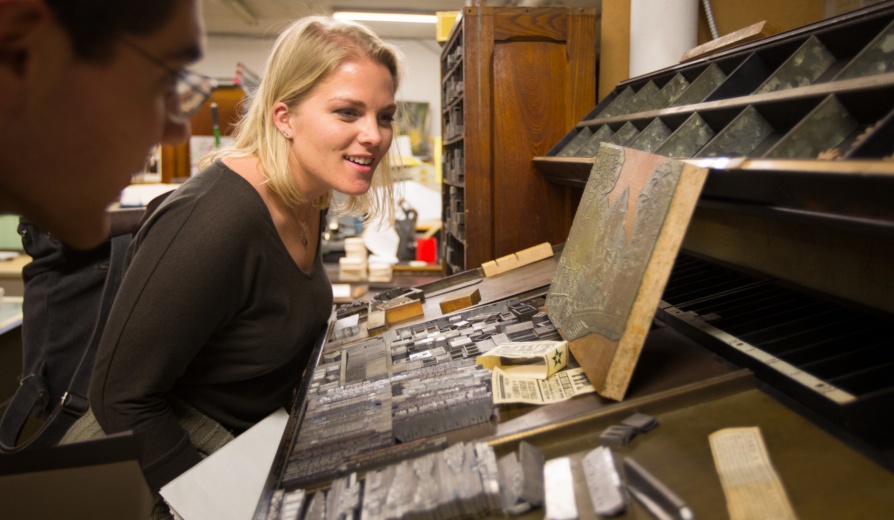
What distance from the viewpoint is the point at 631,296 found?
40.6 inches

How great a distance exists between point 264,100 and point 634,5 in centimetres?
203

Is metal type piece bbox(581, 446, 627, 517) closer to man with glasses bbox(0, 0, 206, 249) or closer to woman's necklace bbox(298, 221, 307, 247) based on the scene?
man with glasses bbox(0, 0, 206, 249)

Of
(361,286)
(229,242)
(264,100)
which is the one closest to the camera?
(229,242)

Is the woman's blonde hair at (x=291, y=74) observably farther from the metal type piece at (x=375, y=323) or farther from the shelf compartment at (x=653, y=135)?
the shelf compartment at (x=653, y=135)

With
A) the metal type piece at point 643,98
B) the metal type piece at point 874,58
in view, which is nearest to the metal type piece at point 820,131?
the metal type piece at point 874,58

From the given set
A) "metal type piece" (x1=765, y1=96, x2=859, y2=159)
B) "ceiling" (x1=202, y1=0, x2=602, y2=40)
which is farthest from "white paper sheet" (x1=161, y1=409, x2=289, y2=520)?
"ceiling" (x1=202, y1=0, x2=602, y2=40)

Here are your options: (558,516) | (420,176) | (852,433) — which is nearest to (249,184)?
(558,516)

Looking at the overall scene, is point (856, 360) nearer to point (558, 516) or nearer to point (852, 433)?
point (852, 433)

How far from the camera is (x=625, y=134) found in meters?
1.90

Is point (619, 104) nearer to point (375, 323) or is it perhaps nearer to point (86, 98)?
point (375, 323)

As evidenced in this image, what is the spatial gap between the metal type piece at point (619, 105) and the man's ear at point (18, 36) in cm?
204

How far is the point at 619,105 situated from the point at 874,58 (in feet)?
4.12

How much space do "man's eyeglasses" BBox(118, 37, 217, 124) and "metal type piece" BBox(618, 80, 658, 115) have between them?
1.77 metres

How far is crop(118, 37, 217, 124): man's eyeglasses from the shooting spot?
0.43 metres
